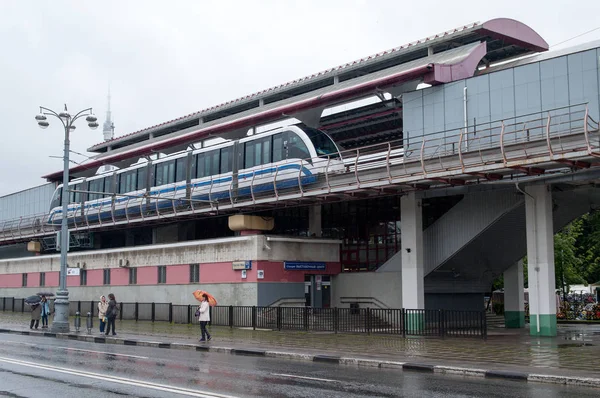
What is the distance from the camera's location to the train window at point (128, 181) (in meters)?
39.8

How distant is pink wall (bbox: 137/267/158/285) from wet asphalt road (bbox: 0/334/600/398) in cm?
1878

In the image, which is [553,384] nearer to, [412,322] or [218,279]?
[412,322]

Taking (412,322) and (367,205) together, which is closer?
(412,322)

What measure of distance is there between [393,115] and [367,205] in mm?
5760

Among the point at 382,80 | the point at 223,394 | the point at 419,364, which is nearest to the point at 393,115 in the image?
the point at 382,80

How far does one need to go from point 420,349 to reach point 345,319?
6.79 metres

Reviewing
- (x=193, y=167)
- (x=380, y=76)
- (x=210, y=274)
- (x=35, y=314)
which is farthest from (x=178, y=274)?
(x=380, y=76)

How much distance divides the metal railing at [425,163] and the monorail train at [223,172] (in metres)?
0.08

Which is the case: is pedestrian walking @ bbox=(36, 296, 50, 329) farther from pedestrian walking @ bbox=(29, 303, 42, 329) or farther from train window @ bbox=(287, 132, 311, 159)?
train window @ bbox=(287, 132, 311, 159)

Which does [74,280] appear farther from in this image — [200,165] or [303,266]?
[303,266]

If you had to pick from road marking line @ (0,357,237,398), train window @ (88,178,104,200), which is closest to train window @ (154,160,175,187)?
train window @ (88,178,104,200)

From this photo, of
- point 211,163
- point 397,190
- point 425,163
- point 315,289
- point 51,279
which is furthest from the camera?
point 51,279

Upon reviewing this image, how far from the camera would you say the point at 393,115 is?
31.8 metres

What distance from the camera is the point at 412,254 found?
2784cm
